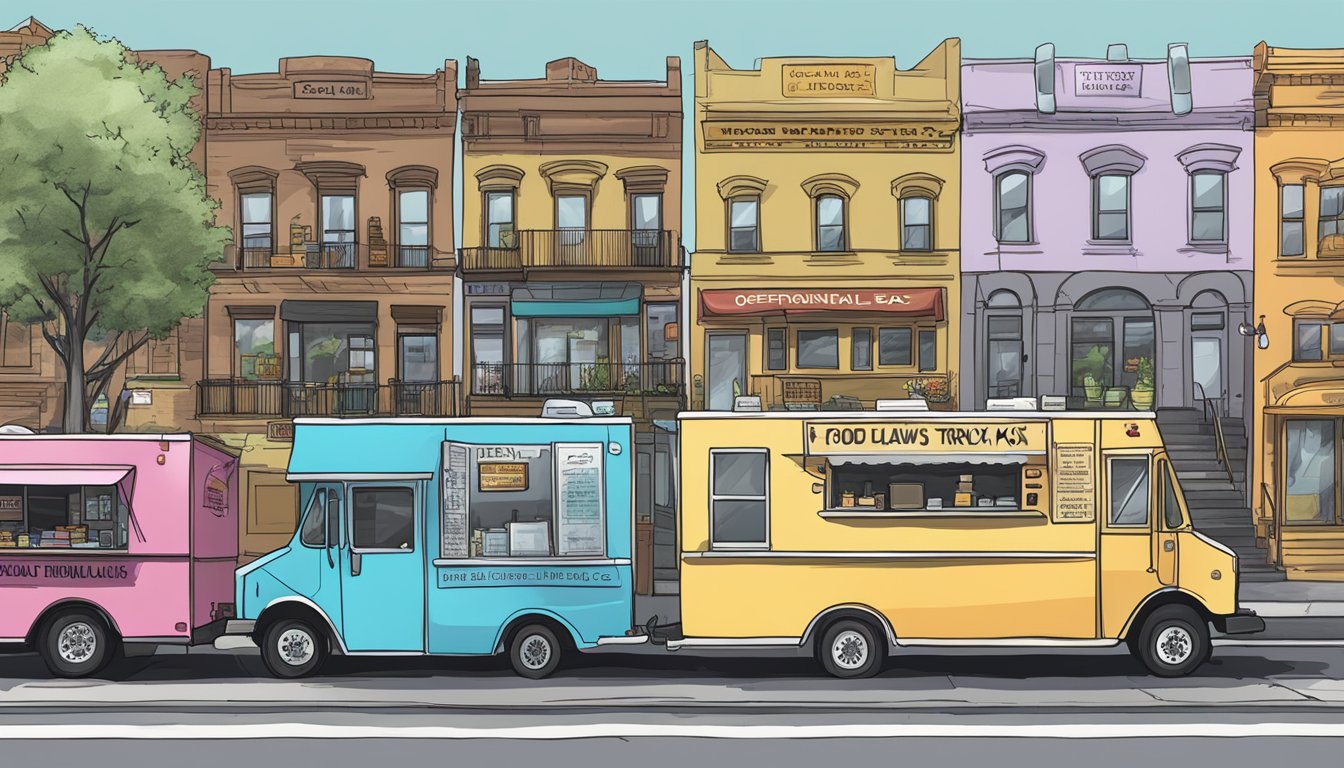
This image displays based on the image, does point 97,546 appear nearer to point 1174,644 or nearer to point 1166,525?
point 1166,525

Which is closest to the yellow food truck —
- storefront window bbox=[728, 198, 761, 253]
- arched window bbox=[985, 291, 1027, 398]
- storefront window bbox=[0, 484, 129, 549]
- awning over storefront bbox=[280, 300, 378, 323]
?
storefront window bbox=[0, 484, 129, 549]

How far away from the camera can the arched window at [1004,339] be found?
3128 cm

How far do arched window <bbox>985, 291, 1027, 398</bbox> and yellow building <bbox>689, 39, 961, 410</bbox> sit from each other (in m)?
0.90

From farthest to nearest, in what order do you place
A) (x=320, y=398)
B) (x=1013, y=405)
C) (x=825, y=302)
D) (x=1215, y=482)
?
(x=320, y=398) → (x=825, y=302) → (x=1215, y=482) → (x=1013, y=405)

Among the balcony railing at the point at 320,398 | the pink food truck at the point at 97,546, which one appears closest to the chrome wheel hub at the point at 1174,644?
the pink food truck at the point at 97,546

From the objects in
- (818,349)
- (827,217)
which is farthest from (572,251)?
(818,349)

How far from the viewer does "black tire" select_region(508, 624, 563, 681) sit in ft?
53.2

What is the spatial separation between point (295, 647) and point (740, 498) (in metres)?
5.65

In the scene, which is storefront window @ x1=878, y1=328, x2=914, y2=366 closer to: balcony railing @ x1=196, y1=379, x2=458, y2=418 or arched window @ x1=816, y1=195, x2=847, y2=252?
arched window @ x1=816, y1=195, x2=847, y2=252

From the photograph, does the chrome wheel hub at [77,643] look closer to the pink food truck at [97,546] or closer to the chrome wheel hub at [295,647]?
the pink food truck at [97,546]

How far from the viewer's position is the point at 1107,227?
103ft

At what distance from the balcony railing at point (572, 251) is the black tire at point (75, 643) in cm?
1597

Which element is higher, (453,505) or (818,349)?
(818,349)

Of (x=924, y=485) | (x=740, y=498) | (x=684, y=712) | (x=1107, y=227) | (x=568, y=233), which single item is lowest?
(x=684, y=712)
